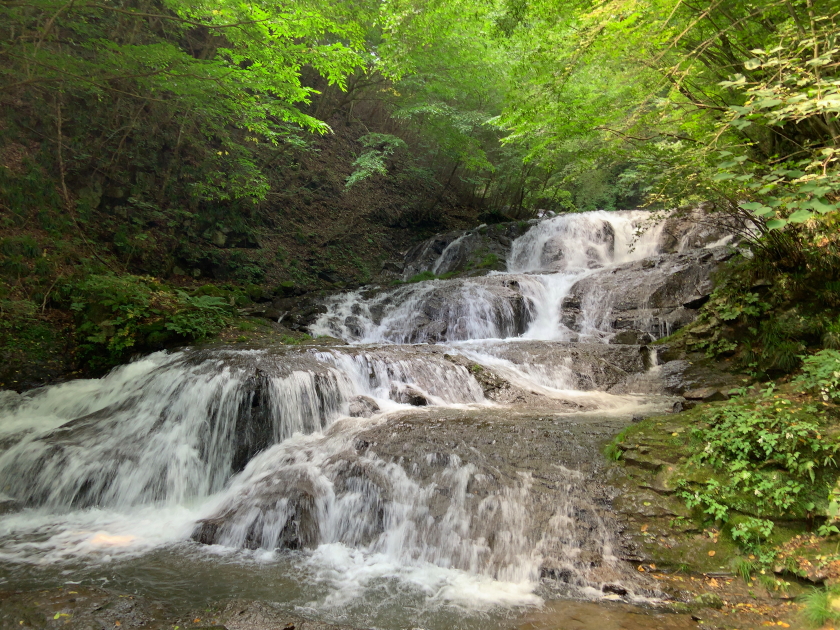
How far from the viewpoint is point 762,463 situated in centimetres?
339

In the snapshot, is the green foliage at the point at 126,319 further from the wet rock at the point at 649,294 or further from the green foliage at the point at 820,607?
the green foliage at the point at 820,607

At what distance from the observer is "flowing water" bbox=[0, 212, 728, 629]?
11.1 ft

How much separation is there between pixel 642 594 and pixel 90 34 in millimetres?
13743

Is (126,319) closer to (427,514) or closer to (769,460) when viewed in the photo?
(427,514)

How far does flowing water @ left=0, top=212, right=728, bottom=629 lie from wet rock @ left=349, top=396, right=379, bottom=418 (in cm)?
4

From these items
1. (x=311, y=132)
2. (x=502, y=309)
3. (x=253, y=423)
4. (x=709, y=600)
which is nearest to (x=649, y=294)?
(x=502, y=309)

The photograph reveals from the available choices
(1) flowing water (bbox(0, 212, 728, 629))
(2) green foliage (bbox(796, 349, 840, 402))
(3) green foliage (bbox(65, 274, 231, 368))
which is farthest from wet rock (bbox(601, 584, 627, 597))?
(3) green foliage (bbox(65, 274, 231, 368))

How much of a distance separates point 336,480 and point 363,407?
1.80 meters

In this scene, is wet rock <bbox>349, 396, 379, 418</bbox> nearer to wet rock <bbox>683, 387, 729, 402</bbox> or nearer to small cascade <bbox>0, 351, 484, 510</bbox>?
small cascade <bbox>0, 351, 484, 510</bbox>

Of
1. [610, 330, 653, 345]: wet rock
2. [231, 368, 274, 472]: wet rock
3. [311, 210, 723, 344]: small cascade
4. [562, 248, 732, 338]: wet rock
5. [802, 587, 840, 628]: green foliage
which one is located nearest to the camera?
[802, 587, 840, 628]: green foliage

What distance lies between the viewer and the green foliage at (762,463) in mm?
3105

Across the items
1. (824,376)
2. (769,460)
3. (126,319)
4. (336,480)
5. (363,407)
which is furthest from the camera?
(126,319)

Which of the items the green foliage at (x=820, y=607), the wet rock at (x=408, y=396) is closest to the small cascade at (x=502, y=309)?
the wet rock at (x=408, y=396)

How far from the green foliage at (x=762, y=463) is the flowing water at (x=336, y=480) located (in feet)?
2.76
